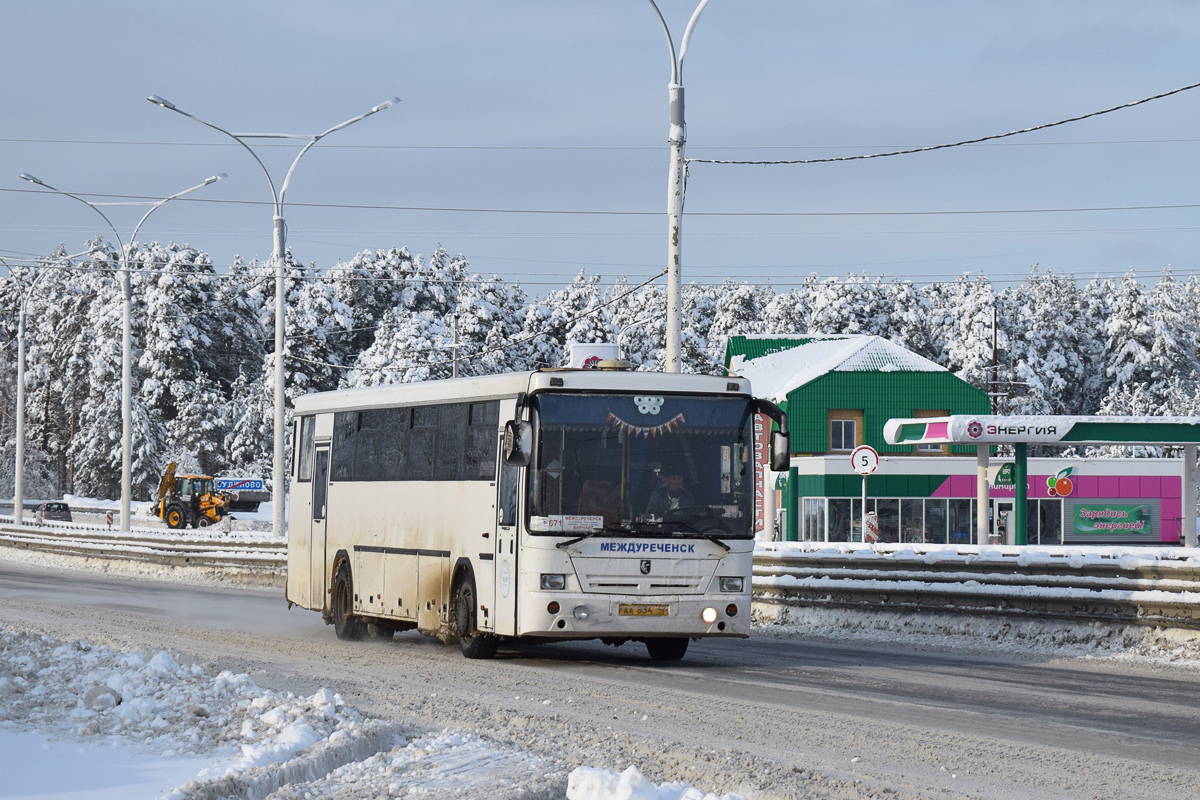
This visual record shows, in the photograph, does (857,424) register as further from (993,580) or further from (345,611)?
(345,611)

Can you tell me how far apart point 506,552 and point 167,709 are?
5.65m

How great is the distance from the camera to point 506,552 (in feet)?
51.1

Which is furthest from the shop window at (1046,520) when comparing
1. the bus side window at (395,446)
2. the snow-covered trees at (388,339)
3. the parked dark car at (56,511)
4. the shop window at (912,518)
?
the bus side window at (395,446)

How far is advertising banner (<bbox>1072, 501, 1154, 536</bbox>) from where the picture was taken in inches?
2454

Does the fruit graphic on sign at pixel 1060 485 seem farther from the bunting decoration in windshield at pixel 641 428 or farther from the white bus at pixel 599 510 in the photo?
the bunting decoration in windshield at pixel 641 428

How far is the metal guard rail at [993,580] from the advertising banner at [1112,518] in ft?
139

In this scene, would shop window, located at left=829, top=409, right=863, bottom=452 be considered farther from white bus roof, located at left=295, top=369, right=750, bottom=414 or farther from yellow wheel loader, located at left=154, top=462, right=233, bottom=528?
white bus roof, located at left=295, top=369, right=750, bottom=414

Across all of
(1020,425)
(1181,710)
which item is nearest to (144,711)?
(1181,710)

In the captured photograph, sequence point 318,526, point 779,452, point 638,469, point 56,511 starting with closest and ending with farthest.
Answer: point 779,452 < point 638,469 < point 318,526 < point 56,511

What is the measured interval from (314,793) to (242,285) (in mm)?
104431

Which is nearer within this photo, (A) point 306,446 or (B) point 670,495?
(B) point 670,495

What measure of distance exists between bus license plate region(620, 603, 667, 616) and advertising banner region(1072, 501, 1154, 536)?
50374 millimetres

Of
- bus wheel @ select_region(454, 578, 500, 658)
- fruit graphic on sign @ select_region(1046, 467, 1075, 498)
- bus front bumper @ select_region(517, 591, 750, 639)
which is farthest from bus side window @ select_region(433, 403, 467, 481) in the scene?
→ fruit graphic on sign @ select_region(1046, 467, 1075, 498)

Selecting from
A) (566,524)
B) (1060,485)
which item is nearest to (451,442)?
(566,524)
